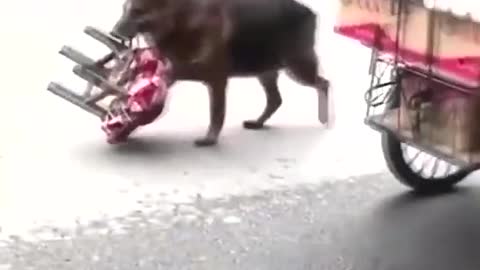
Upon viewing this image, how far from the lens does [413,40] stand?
2.76ft

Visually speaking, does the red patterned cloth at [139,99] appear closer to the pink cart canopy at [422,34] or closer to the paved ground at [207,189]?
the paved ground at [207,189]

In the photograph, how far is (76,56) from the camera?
1024 mm

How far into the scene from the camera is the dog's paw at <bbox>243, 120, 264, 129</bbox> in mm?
992

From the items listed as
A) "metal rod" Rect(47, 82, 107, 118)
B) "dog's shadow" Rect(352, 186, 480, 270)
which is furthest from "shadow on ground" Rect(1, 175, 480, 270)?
"metal rod" Rect(47, 82, 107, 118)

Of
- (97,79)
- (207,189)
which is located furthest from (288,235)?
(97,79)

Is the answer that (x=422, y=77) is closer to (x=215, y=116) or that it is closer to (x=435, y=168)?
(x=435, y=168)

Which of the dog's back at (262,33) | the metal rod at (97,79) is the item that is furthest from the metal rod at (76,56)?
the dog's back at (262,33)

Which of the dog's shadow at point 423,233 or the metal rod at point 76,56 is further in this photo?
the metal rod at point 76,56

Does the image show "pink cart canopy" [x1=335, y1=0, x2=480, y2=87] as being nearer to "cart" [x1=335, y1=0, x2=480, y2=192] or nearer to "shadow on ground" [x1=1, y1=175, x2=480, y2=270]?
"cart" [x1=335, y1=0, x2=480, y2=192]

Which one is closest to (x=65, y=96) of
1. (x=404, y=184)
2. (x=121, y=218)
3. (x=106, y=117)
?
A: (x=106, y=117)

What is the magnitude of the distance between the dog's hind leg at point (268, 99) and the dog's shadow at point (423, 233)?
0.13m

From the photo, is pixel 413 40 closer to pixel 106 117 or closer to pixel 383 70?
pixel 383 70

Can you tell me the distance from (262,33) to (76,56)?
17 cm

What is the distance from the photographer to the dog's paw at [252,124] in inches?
39.0
